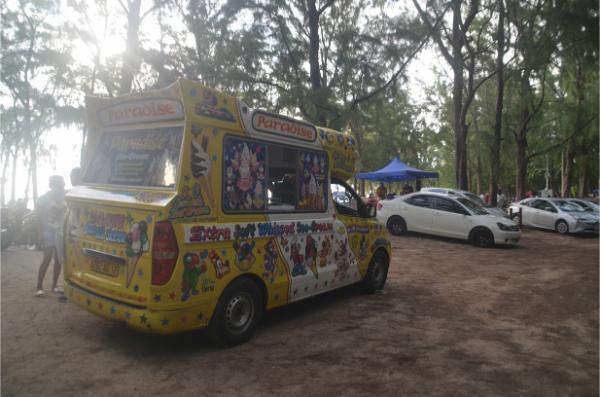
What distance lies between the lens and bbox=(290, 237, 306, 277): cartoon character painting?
509cm

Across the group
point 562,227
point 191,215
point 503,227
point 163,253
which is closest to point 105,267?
point 163,253

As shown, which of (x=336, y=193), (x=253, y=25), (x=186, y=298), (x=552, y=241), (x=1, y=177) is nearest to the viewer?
(x=186, y=298)

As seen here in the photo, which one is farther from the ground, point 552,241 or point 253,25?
point 253,25

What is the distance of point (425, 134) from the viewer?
37.7 metres

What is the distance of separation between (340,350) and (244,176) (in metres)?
2.12

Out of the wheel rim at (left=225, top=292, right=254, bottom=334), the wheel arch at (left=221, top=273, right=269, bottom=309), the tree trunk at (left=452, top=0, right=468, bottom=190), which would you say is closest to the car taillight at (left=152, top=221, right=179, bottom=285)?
the wheel arch at (left=221, top=273, right=269, bottom=309)

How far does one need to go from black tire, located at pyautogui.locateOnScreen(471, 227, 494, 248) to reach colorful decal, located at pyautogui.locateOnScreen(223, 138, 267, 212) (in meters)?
10.6

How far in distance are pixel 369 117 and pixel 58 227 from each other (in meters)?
9.72

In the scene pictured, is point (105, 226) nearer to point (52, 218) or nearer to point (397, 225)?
point (52, 218)

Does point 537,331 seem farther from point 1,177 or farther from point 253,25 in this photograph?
point 1,177

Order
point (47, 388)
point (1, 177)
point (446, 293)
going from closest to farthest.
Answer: point (47, 388)
point (446, 293)
point (1, 177)

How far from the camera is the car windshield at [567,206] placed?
17.7 m

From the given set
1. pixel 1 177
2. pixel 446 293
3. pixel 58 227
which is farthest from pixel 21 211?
pixel 1 177

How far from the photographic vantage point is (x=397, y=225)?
50.0 feet
